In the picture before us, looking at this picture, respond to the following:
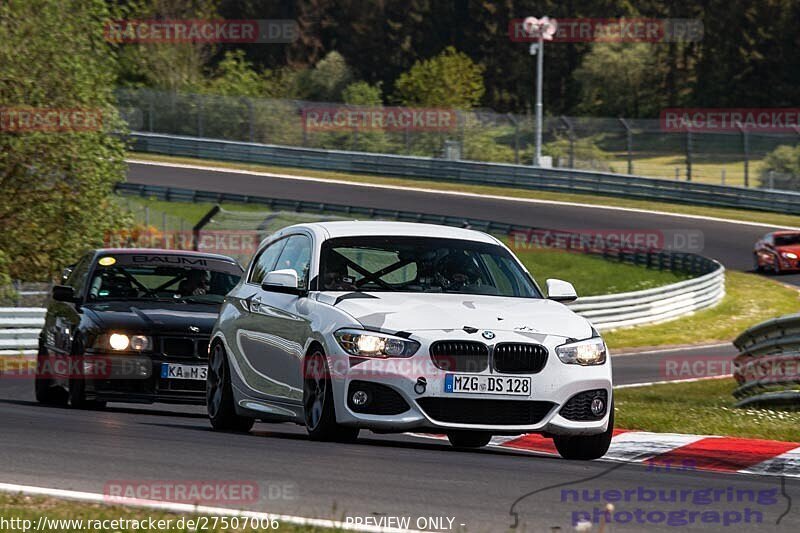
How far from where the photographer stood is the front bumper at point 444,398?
903 cm

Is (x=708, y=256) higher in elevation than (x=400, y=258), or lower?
lower

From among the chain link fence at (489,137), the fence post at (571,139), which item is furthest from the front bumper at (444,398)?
the fence post at (571,139)

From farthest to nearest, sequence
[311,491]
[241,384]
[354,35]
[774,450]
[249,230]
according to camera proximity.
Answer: [354,35]
[249,230]
[241,384]
[774,450]
[311,491]

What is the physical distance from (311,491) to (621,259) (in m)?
32.9

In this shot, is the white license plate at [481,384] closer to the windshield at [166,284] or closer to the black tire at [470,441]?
the black tire at [470,441]

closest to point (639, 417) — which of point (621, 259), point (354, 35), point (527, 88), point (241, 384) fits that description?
point (241, 384)

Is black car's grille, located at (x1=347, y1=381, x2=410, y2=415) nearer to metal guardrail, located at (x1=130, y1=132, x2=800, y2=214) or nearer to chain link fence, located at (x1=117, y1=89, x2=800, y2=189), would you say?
metal guardrail, located at (x1=130, y1=132, x2=800, y2=214)

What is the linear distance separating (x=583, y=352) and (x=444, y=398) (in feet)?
3.20

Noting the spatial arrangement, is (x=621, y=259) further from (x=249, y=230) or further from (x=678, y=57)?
(x=678, y=57)

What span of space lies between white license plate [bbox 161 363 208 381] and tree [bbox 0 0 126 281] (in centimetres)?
1685

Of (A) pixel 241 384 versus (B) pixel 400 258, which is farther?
(A) pixel 241 384

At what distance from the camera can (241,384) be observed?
10.9 m

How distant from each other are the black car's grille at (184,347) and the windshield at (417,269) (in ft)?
10.2

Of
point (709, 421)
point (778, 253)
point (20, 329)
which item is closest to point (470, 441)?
point (709, 421)
